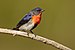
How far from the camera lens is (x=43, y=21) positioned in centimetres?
636

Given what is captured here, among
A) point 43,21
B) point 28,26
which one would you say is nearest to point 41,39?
point 28,26

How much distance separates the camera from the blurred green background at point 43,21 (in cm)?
625

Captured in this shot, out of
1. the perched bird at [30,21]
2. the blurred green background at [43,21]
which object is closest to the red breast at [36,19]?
the perched bird at [30,21]

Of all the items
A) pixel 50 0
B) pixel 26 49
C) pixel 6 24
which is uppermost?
pixel 50 0

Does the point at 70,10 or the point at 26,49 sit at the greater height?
the point at 70,10

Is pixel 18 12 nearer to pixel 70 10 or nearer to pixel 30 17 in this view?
pixel 70 10

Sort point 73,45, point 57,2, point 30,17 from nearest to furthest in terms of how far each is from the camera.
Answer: point 30,17, point 73,45, point 57,2

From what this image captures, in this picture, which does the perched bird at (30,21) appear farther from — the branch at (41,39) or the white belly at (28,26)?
the branch at (41,39)

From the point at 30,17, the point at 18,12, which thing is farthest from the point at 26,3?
the point at 30,17

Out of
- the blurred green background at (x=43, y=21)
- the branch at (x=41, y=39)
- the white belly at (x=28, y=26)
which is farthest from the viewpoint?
the blurred green background at (x=43, y=21)

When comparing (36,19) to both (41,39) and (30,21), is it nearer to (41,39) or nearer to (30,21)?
(30,21)

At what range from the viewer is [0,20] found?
6285 millimetres

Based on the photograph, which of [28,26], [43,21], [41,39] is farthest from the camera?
[43,21]

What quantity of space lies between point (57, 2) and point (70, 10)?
0.98 ft
